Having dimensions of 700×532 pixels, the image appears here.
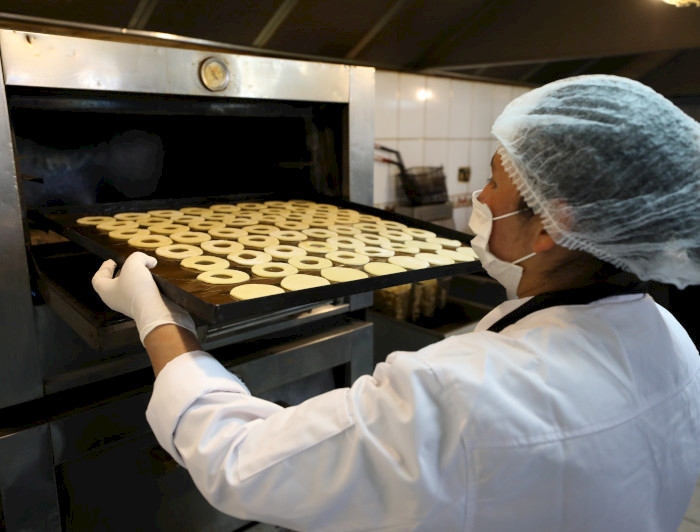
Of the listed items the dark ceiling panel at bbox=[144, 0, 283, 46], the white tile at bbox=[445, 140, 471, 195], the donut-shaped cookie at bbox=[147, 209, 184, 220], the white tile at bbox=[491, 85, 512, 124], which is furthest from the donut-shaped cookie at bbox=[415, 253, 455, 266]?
the white tile at bbox=[491, 85, 512, 124]

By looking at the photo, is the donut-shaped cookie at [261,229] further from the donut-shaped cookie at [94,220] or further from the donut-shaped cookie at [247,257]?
the donut-shaped cookie at [94,220]

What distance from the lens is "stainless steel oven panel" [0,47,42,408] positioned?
115cm

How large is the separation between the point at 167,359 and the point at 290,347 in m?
0.74

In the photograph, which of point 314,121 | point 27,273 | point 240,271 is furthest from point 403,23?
point 27,273

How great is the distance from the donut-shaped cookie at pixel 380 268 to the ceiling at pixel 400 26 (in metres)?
1.35

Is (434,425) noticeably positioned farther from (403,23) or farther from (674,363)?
(403,23)

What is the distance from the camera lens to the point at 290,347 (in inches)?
66.7

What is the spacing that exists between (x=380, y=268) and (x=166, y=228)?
28.3 inches

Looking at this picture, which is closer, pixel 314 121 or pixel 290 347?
pixel 290 347

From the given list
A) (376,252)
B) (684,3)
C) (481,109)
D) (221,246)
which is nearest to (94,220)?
(221,246)

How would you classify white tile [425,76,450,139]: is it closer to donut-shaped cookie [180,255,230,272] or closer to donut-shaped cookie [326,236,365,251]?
donut-shaped cookie [326,236,365,251]

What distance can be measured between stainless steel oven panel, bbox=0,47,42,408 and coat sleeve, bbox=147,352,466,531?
1.96ft

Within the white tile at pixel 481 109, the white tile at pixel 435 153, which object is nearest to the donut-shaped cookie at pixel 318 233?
the white tile at pixel 435 153

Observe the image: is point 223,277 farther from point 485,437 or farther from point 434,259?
point 485,437
